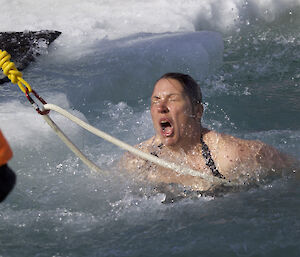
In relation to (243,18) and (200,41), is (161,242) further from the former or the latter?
(243,18)

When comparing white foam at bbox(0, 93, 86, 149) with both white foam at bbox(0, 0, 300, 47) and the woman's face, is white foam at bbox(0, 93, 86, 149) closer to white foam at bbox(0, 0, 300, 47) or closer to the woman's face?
the woman's face

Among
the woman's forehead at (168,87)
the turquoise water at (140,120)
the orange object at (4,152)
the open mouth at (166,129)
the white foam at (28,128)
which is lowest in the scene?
the turquoise water at (140,120)

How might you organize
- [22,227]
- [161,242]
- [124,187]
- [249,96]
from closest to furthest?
[161,242], [22,227], [124,187], [249,96]

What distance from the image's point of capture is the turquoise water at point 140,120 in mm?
2867

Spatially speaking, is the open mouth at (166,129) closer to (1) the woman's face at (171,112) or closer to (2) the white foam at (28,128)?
(1) the woman's face at (171,112)

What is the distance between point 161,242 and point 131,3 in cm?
473

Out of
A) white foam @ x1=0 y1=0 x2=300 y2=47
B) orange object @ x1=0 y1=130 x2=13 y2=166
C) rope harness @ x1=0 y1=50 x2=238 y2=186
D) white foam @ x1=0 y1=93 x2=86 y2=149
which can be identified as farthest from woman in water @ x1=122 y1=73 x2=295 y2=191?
white foam @ x1=0 y1=0 x2=300 y2=47

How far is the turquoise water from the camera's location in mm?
2867

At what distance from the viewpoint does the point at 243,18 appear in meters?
7.38

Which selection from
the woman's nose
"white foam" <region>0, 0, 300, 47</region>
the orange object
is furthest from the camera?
"white foam" <region>0, 0, 300, 47</region>

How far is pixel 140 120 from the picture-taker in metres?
4.68

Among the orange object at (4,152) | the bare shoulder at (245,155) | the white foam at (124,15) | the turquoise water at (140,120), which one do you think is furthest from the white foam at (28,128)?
the orange object at (4,152)

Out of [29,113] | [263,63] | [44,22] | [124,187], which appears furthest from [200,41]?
[124,187]

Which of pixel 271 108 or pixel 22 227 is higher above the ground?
pixel 22 227
